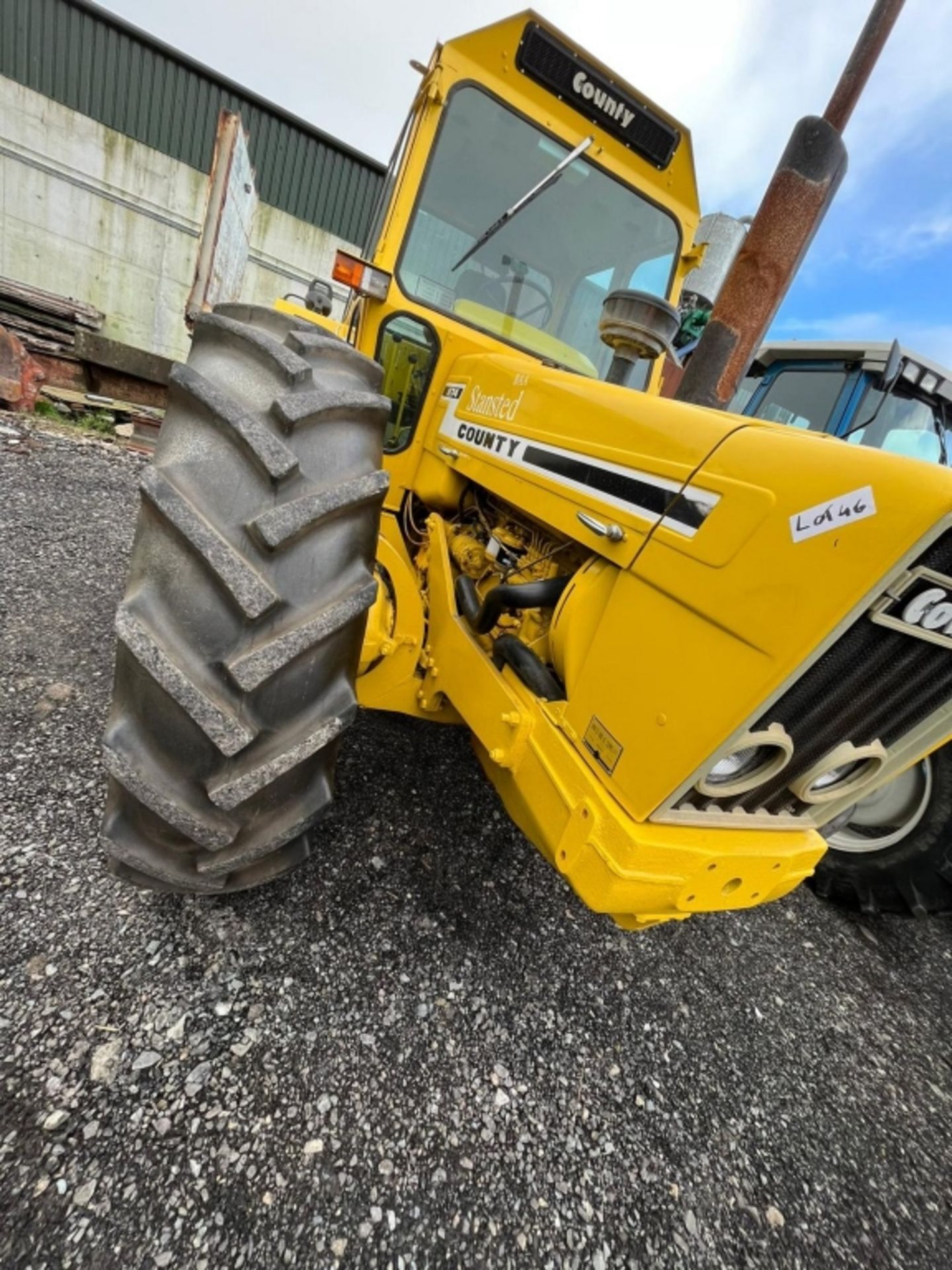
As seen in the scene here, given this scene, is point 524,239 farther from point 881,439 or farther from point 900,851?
point 881,439

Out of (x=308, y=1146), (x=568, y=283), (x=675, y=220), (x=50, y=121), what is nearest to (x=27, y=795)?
(x=308, y=1146)

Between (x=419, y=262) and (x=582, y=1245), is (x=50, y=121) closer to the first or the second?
(x=419, y=262)

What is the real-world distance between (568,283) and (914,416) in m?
3.19

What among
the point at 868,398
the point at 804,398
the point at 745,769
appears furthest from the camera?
the point at 804,398

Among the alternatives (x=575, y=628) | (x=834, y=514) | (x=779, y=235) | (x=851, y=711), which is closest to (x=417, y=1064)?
(x=575, y=628)

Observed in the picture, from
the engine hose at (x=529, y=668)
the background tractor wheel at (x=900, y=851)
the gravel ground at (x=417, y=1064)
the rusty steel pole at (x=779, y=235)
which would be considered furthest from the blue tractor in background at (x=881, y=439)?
the engine hose at (x=529, y=668)

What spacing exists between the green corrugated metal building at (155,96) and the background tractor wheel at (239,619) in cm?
1024

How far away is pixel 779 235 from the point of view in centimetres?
408

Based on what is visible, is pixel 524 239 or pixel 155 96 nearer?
pixel 524 239

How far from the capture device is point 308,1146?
117cm

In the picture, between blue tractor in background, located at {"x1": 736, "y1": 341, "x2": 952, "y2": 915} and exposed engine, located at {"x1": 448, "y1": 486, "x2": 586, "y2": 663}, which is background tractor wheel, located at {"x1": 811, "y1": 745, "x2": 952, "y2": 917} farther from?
exposed engine, located at {"x1": 448, "y1": 486, "x2": 586, "y2": 663}

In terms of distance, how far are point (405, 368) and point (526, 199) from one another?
0.60 metres

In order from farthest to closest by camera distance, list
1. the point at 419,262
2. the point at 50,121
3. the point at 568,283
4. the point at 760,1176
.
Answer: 1. the point at 50,121
2. the point at 568,283
3. the point at 419,262
4. the point at 760,1176

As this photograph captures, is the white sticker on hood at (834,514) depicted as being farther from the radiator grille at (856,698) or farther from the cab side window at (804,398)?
the cab side window at (804,398)
